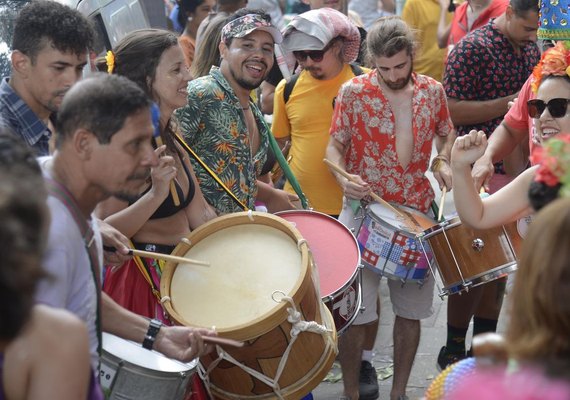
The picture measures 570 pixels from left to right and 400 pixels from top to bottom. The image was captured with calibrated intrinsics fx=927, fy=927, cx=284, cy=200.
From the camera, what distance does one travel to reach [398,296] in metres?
4.93

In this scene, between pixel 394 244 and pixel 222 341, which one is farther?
pixel 394 244

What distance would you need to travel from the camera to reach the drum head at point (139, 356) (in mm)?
3020

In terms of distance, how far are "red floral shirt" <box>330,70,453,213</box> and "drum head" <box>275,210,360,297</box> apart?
69cm

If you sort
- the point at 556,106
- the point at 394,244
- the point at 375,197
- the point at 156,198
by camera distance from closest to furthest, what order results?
the point at 156,198 → the point at 556,106 → the point at 394,244 → the point at 375,197

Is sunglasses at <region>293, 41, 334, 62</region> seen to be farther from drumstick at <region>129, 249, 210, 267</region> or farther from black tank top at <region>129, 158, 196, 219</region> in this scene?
drumstick at <region>129, 249, 210, 267</region>

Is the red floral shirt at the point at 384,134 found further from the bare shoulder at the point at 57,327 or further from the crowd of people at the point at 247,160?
the bare shoulder at the point at 57,327

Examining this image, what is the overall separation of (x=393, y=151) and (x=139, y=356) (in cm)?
222

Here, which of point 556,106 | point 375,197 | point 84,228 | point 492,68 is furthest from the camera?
point 492,68

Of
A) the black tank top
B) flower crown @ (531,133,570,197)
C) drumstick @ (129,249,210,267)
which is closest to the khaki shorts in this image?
the black tank top

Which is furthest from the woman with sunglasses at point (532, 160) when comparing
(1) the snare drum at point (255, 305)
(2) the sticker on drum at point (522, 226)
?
(1) the snare drum at point (255, 305)

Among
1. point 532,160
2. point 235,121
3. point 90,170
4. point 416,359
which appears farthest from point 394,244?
point 90,170

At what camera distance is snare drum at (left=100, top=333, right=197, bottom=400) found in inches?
118

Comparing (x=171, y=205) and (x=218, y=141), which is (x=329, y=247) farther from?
(x=171, y=205)

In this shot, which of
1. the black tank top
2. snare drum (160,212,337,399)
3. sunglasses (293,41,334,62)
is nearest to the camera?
snare drum (160,212,337,399)
